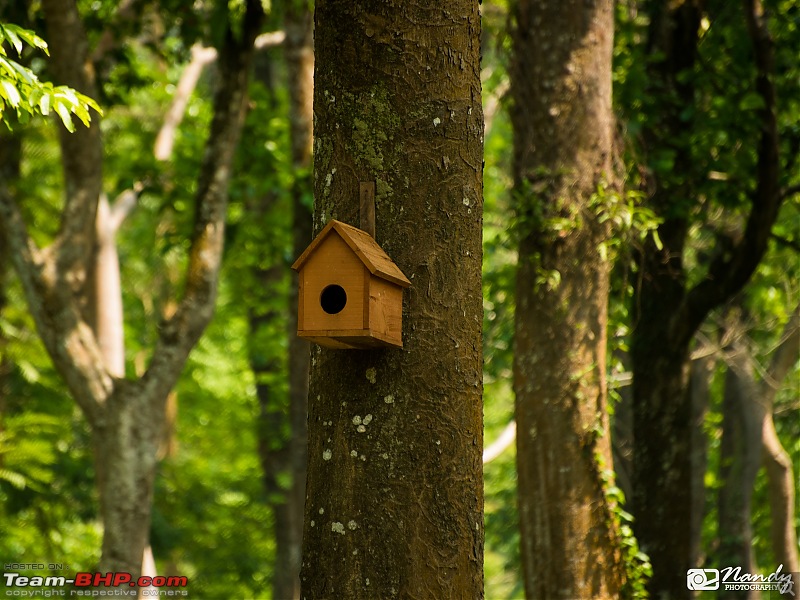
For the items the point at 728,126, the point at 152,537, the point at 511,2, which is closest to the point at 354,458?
the point at 511,2

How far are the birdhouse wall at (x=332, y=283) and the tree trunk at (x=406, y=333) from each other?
0.16 meters

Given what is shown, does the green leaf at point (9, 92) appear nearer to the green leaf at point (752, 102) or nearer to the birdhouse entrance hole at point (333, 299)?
the birdhouse entrance hole at point (333, 299)

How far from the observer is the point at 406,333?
3438mm

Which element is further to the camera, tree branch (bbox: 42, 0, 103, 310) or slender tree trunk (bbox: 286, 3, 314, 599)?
slender tree trunk (bbox: 286, 3, 314, 599)

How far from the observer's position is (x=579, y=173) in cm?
638

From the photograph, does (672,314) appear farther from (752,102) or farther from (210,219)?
(210,219)

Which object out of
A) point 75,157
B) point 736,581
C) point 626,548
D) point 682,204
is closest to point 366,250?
point 626,548

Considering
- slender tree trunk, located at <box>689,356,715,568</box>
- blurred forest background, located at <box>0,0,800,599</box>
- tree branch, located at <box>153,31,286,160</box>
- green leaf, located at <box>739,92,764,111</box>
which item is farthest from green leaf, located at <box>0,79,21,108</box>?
slender tree trunk, located at <box>689,356,715,568</box>

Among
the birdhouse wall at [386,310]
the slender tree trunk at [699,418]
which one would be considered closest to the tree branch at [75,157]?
the birdhouse wall at [386,310]

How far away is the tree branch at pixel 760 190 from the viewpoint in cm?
789

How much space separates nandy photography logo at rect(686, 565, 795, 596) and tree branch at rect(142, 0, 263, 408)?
443cm

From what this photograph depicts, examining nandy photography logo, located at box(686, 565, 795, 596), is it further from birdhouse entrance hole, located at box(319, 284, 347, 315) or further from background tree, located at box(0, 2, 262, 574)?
birdhouse entrance hole, located at box(319, 284, 347, 315)

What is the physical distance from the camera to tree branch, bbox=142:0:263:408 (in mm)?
8141

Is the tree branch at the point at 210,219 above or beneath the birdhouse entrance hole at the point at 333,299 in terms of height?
above
